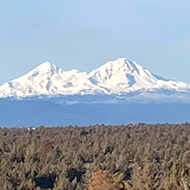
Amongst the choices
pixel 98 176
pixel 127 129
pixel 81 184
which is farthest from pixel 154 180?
pixel 127 129

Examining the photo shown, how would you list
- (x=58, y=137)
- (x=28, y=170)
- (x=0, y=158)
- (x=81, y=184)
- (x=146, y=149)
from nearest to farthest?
(x=81, y=184) < (x=28, y=170) < (x=0, y=158) < (x=146, y=149) < (x=58, y=137)

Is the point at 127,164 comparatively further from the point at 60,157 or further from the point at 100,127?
the point at 100,127

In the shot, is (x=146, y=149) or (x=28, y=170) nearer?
(x=28, y=170)

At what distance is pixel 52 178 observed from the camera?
67500 millimetres

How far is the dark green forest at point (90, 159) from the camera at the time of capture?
171 ft

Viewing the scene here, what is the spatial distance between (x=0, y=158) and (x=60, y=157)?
260 inches

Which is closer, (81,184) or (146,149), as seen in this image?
(81,184)

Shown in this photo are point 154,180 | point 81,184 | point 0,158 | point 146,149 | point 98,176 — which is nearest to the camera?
point 154,180

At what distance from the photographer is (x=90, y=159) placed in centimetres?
7888

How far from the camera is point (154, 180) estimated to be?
44.9 metres

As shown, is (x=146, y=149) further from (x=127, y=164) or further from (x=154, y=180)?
(x=154, y=180)

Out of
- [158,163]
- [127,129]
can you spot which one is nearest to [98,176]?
[158,163]

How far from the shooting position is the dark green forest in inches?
2050

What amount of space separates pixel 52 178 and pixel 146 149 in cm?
1510
